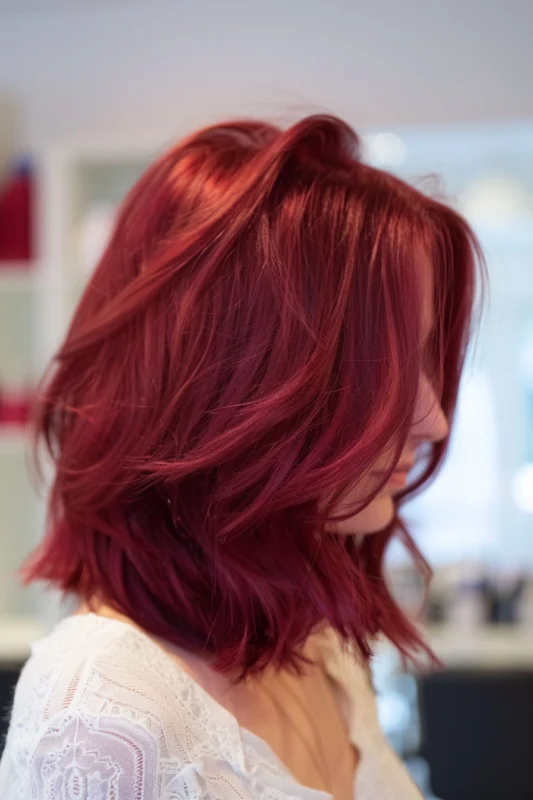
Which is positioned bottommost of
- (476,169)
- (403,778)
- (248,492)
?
(403,778)

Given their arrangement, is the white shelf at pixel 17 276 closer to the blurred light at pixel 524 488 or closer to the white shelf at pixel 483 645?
the white shelf at pixel 483 645

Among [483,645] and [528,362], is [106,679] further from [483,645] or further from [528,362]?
[528,362]

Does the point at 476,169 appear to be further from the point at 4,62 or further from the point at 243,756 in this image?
the point at 243,756

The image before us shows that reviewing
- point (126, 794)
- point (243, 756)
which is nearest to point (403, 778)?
point (243, 756)

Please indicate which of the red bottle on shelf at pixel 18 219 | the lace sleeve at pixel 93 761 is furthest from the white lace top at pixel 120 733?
the red bottle on shelf at pixel 18 219

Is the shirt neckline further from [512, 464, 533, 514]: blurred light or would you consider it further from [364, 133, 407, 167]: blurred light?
[512, 464, 533, 514]: blurred light

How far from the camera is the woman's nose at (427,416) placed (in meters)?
0.66

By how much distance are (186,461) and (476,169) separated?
1830 millimetres

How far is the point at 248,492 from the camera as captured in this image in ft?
1.93

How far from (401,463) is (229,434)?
0.19m

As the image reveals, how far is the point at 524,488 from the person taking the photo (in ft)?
7.43

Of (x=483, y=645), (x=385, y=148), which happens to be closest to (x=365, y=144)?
(x=385, y=148)

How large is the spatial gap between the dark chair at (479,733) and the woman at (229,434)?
808 mm

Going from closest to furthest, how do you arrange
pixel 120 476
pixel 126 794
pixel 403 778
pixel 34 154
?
pixel 126 794 → pixel 120 476 → pixel 403 778 → pixel 34 154
